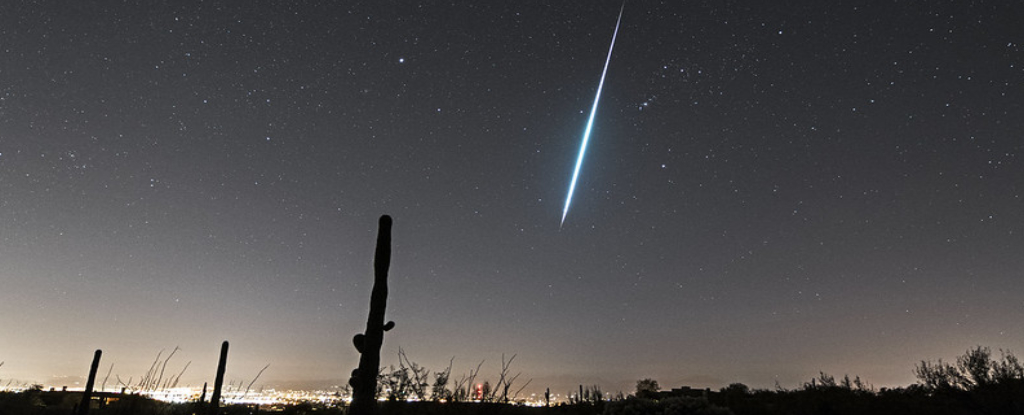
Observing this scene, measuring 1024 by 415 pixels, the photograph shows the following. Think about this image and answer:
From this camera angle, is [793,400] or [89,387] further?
[89,387]

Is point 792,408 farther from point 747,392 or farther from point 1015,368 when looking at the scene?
point 1015,368

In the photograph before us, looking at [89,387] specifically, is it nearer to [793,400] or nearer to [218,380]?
[218,380]

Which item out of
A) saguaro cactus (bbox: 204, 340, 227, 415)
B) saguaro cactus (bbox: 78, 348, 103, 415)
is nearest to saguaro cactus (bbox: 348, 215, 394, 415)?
saguaro cactus (bbox: 204, 340, 227, 415)

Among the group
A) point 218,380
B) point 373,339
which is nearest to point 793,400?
point 373,339

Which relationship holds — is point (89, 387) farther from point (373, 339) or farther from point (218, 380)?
point (373, 339)

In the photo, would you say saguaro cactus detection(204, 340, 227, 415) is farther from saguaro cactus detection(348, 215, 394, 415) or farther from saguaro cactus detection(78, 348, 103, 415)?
saguaro cactus detection(348, 215, 394, 415)

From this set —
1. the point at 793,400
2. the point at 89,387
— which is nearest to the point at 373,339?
the point at 793,400

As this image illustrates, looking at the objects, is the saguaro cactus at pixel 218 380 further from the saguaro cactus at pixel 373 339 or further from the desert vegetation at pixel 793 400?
the saguaro cactus at pixel 373 339

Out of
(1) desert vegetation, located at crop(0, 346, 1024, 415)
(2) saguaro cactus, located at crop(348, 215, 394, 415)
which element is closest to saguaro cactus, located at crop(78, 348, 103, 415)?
(1) desert vegetation, located at crop(0, 346, 1024, 415)

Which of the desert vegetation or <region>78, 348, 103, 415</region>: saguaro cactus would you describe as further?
<region>78, 348, 103, 415</region>: saguaro cactus

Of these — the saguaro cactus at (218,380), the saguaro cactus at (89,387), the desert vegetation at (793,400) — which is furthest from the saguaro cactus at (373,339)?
the saguaro cactus at (89,387)
